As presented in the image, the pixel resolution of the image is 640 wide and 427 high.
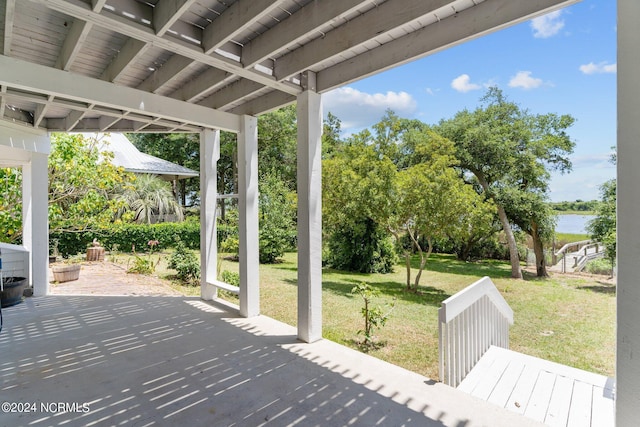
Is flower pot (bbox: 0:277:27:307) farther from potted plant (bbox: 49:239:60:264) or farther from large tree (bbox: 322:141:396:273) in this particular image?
large tree (bbox: 322:141:396:273)

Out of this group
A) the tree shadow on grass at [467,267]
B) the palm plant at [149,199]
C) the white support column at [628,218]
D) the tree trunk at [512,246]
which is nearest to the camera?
the white support column at [628,218]

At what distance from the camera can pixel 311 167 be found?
3.41 metres

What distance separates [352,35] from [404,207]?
207 inches

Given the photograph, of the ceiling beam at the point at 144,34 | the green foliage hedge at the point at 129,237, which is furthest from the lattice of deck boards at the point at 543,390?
the green foliage hedge at the point at 129,237

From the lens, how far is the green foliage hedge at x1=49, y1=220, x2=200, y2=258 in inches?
383

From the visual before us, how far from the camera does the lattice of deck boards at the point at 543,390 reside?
7.72 feet

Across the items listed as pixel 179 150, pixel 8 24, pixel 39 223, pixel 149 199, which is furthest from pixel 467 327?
pixel 179 150

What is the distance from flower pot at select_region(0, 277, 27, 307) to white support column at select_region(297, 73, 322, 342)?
430 cm

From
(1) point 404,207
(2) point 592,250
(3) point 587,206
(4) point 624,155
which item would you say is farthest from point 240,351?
(2) point 592,250

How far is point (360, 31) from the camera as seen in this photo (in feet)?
7.96

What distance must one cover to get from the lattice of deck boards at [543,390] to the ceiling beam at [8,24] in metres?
4.10

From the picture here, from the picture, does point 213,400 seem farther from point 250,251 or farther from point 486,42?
point 486,42

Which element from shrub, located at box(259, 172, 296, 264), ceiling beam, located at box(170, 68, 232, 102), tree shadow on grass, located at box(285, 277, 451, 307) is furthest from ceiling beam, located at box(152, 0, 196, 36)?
shrub, located at box(259, 172, 296, 264)

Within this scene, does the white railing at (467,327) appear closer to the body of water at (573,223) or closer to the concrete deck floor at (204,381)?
the concrete deck floor at (204,381)
